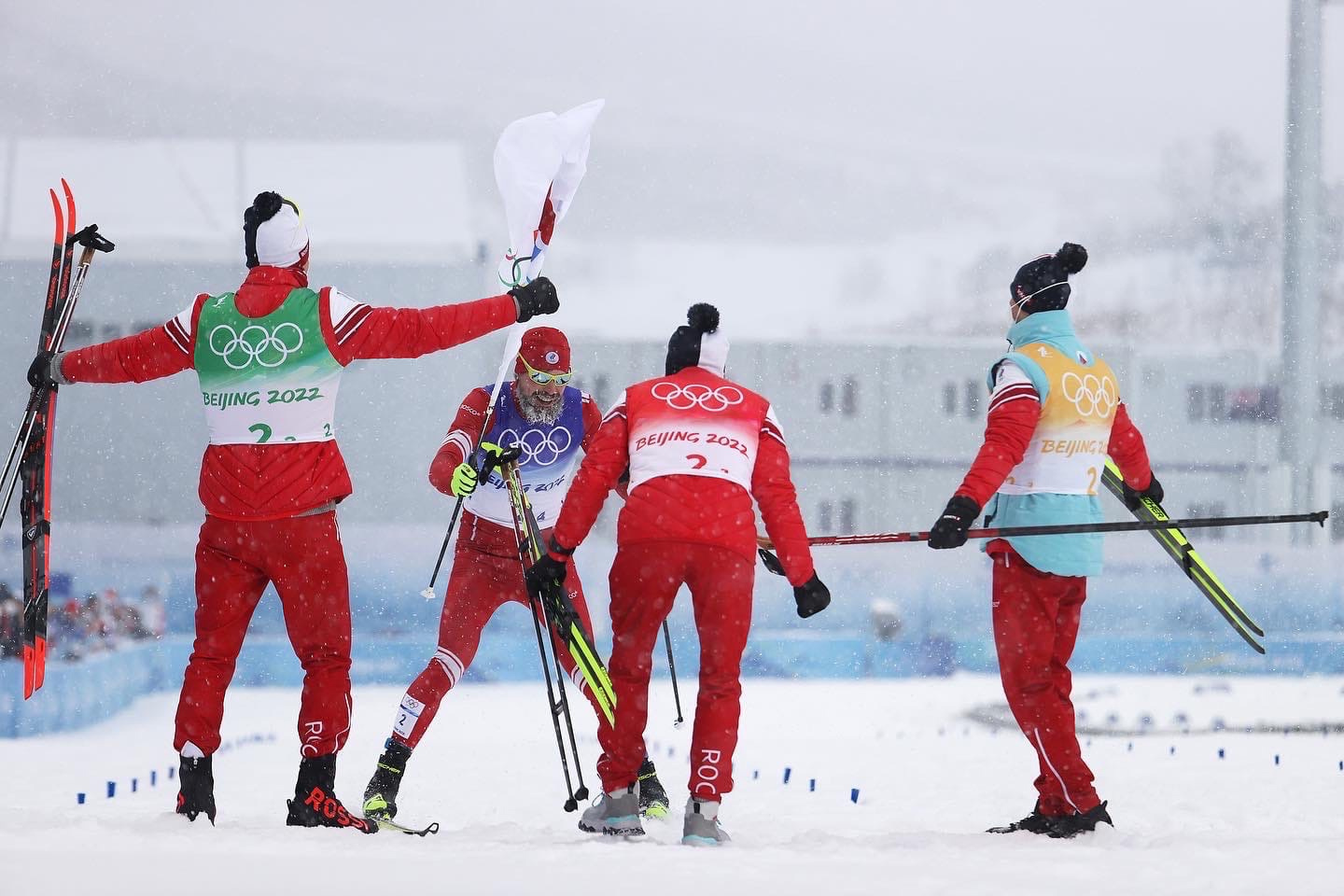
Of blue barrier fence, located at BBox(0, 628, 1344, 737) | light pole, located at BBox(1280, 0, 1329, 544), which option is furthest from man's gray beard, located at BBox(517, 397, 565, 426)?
Answer: light pole, located at BBox(1280, 0, 1329, 544)

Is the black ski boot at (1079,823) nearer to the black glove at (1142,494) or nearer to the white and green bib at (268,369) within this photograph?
the black glove at (1142,494)

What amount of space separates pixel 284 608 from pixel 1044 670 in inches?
82.5

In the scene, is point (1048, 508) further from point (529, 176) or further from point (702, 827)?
point (529, 176)

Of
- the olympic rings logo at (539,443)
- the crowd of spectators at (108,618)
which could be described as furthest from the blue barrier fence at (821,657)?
the olympic rings logo at (539,443)

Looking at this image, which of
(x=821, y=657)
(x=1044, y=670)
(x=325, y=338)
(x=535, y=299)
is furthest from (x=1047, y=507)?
(x=821, y=657)

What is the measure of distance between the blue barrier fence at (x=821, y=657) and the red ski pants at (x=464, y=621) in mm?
9036

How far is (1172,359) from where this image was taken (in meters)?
18.5

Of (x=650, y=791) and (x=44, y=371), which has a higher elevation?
(x=44, y=371)

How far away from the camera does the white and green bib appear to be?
357 centimetres

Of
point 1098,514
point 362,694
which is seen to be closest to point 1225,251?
point 362,694

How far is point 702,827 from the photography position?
346 centimetres

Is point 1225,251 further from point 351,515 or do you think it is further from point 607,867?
point 607,867

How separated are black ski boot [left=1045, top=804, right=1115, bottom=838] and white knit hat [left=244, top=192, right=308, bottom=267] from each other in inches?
103

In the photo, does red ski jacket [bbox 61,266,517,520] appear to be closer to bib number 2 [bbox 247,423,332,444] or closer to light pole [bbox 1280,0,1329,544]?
bib number 2 [bbox 247,423,332,444]
